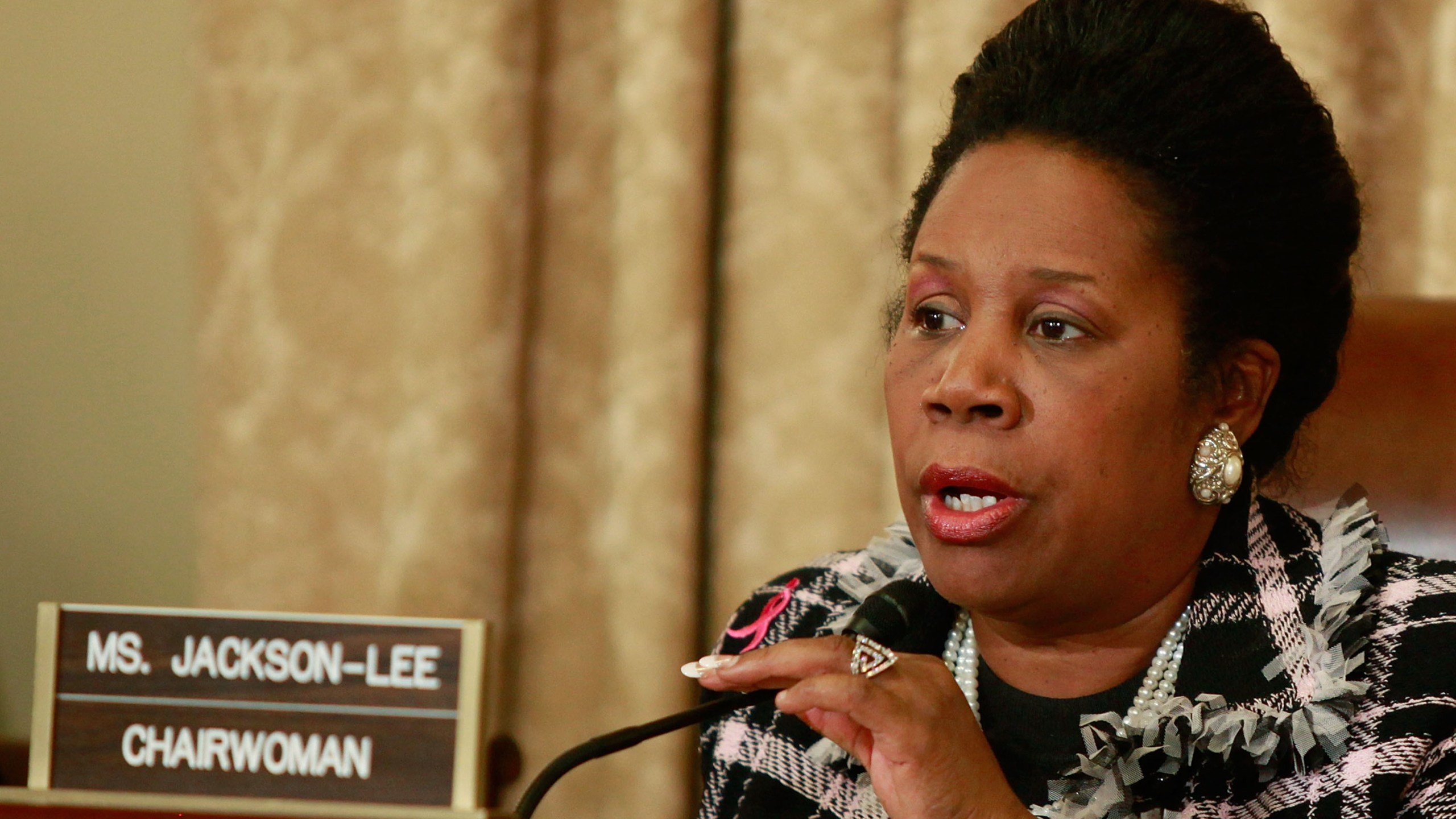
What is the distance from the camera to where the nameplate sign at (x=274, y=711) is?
70cm

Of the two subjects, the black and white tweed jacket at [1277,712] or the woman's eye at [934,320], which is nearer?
the black and white tweed jacket at [1277,712]

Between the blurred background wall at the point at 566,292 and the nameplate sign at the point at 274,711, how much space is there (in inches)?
37.9

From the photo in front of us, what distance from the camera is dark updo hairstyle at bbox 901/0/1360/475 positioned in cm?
109

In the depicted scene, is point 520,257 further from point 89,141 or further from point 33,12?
point 33,12

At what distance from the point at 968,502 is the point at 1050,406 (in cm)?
Answer: 10

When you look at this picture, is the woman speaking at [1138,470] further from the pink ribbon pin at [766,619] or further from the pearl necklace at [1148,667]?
the pink ribbon pin at [766,619]

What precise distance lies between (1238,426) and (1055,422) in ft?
0.70

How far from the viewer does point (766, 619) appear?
1.34 meters

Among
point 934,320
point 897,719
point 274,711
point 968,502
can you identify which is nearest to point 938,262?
point 934,320

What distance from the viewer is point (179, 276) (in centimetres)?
192

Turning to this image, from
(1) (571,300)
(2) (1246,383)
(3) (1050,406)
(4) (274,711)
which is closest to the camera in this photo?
(4) (274,711)

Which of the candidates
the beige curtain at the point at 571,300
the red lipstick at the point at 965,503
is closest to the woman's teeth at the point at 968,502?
the red lipstick at the point at 965,503

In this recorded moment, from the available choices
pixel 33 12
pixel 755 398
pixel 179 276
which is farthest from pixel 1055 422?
pixel 33 12

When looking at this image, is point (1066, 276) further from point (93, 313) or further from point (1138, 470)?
point (93, 313)
